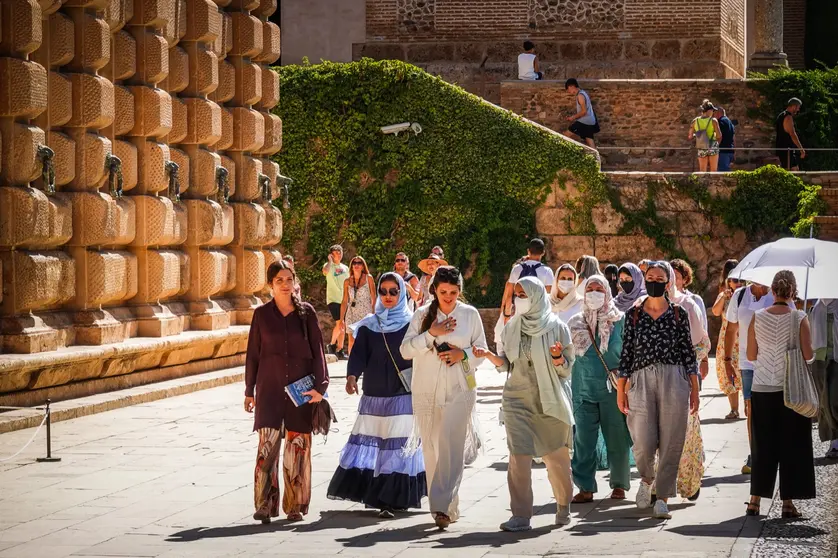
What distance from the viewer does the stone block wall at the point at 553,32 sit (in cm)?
3114

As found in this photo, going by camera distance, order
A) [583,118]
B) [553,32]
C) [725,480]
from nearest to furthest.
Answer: [725,480], [583,118], [553,32]

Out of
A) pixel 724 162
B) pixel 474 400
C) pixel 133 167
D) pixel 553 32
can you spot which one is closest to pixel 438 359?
pixel 474 400

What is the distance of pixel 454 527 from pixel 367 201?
16.7 m

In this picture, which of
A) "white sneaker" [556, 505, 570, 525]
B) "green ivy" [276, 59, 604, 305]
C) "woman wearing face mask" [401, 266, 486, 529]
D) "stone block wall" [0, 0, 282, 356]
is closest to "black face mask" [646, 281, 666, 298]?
"woman wearing face mask" [401, 266, 486, 529]

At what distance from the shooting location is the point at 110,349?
15.7 meters

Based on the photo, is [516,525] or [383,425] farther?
[383,425]

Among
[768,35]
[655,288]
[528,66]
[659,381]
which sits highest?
[768,35]

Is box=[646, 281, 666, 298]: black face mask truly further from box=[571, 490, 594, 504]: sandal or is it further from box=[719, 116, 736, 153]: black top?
box=[719, 116, 736, 153]: black top

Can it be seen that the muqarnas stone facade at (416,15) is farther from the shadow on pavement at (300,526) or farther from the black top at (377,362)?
the shadow on pavement at (300,526)

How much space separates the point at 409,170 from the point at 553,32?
276 inches

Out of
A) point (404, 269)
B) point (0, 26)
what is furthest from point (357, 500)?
point (404, 269)

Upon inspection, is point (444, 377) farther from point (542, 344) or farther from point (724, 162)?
point (724, 162)

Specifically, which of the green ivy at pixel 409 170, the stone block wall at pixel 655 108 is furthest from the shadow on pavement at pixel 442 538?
the stone block wall at pixel 655 108

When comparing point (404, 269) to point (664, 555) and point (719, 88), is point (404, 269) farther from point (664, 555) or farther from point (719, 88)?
point (664, 555)
